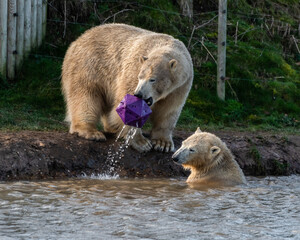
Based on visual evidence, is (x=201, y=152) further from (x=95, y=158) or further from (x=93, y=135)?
(x=93, y=135)

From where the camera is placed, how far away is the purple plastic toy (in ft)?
23.4

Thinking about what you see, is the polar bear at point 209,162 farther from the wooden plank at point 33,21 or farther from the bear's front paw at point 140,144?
the wooden plank at point 33,21

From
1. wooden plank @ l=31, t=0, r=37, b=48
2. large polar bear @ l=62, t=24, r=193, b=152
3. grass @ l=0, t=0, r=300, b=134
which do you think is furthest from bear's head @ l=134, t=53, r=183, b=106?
wooden plank @ l=31, t=0, r=37, b=48

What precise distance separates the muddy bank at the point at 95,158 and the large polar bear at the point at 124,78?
0.22 meters

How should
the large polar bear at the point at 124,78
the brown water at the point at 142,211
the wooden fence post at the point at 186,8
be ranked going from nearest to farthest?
the brown water at the point at 142,211 < the large polar bear at the point at 124,78 < the wooden fence post at the point at 186,8

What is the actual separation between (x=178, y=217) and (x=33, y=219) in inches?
50.8

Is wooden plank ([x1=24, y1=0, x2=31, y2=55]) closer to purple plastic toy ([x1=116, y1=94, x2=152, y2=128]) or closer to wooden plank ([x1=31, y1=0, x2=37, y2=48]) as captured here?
wooden plank ([x1=31, y1=0, x2=37, y2=48])

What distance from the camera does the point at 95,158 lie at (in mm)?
7836

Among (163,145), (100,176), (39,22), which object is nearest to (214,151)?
(163,145)

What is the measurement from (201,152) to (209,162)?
224mm

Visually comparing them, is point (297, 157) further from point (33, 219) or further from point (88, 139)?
point (33, 219)

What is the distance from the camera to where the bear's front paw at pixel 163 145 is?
317 inches

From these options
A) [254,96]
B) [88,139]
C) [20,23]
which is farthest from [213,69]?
[88,139]

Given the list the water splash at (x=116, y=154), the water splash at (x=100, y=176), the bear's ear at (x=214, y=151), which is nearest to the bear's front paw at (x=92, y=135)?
the water splash at (x=116, y=154)
